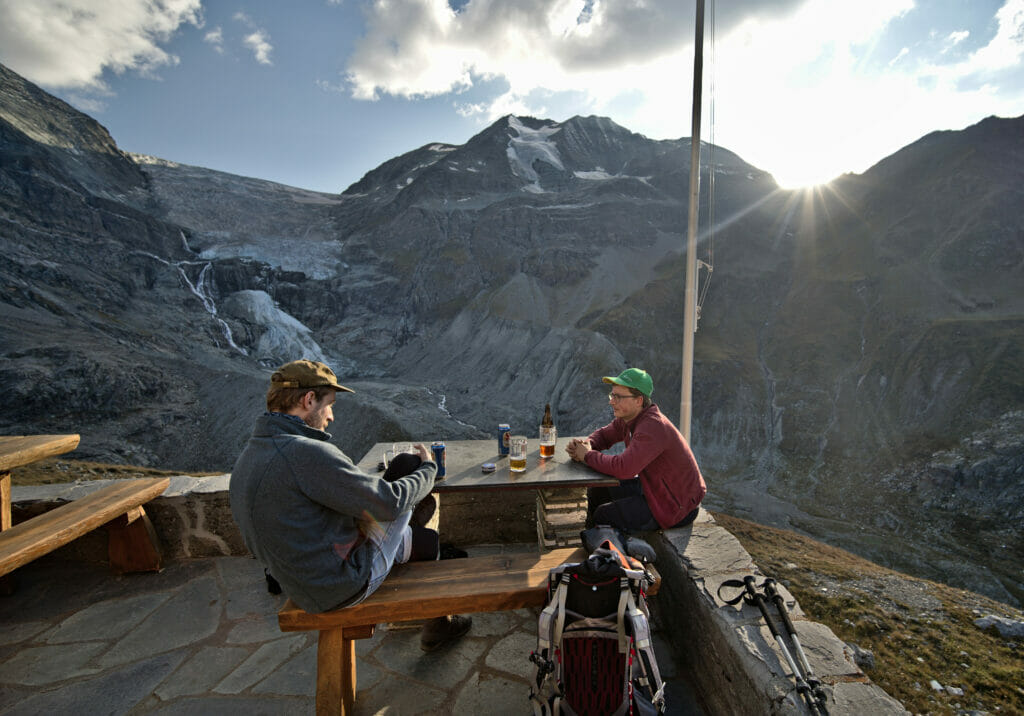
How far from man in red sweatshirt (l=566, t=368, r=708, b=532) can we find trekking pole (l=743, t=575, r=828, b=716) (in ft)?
2.39

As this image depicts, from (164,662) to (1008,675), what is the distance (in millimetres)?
6692

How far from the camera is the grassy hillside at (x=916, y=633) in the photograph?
365cm

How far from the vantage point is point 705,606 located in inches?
99.3

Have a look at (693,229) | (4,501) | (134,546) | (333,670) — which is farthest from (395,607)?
(693,229)

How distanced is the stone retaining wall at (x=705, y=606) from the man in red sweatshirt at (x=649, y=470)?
168 millimetres

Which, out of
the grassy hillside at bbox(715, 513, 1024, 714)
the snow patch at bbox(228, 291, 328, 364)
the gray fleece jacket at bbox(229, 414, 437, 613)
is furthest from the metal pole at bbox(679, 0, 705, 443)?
the snow patch at bbox(228, 291, 328, 364)

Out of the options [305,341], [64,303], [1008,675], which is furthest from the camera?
[305,341]

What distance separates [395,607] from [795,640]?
5.96 ft

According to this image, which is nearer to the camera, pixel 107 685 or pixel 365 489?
pixel 365 489

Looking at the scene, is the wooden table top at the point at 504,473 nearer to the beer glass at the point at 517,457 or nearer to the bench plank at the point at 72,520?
the beer glass at the point at 517,457

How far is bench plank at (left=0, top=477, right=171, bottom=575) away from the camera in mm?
2865

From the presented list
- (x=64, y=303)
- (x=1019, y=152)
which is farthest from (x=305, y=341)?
(x=1019, y=152)

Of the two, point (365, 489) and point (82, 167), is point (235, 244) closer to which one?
point (82, 167)

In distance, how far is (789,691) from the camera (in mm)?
1880
